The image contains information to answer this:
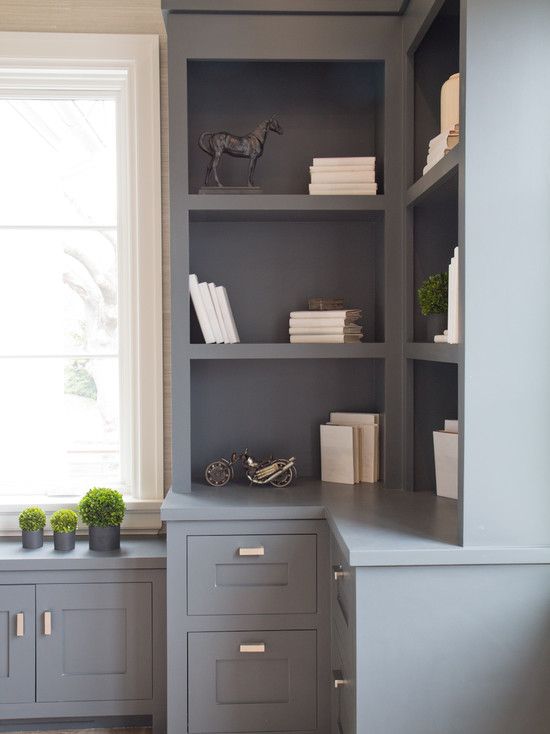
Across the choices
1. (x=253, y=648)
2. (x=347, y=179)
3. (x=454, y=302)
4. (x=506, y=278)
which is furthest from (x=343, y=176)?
(x=253, y=648)

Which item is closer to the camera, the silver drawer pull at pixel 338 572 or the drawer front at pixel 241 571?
Result: the silver drawer pull at pixel 338 572

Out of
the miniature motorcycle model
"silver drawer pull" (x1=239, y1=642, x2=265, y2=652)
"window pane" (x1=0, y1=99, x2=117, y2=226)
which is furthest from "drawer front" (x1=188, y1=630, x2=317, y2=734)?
"window pane" (x1=0, y1=99, x2=117, y2=226)

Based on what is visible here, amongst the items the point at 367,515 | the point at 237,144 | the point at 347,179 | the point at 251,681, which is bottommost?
the point at 251,681

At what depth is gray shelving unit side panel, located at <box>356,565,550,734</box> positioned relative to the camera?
74.7 inches

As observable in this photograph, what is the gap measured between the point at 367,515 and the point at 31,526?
1227 mm

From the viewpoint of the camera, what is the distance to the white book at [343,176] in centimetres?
262

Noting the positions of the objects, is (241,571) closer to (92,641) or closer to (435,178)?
(92,641)

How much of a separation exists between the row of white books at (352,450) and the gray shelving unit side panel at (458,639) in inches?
33.1

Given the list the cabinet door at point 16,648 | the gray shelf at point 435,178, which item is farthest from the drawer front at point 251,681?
the gray shelf at point 435,178

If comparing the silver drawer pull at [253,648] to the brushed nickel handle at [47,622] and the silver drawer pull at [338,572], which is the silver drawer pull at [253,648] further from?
the brushed nickel handle at [47,622]

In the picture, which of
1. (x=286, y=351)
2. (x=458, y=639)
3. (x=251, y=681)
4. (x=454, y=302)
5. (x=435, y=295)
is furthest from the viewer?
(x=286, y=351)

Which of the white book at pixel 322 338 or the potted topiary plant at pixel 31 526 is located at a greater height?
the white book at pixel 322 338

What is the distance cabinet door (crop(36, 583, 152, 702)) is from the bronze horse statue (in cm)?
143

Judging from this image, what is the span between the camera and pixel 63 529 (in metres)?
2.73
